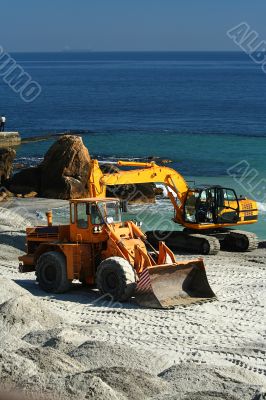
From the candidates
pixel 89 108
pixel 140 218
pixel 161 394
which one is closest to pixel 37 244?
pixel 161 394

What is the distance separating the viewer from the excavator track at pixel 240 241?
972 inches

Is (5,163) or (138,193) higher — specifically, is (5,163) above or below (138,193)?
above

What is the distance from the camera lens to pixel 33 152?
169 ft

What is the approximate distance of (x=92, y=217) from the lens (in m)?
17.6

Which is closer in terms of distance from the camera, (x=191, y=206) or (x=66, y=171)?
(x=191, y=206)

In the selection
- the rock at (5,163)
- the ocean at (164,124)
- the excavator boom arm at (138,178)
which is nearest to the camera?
the excavator boom arm at (138,178)

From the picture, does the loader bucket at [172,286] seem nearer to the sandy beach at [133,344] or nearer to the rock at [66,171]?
the sandy beach at [133,344]

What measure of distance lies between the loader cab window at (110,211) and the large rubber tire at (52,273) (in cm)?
125

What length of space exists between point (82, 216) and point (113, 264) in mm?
1412

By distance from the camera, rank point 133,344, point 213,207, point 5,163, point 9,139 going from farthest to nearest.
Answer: point 9,139
point 5,163
point 213,207
point 133,344

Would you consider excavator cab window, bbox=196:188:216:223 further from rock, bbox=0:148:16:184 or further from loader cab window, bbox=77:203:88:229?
rock, bbox=0:148:16:184

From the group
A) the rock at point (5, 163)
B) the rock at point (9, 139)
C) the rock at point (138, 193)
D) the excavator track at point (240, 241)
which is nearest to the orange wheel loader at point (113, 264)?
the excavator track at point (240, 241)

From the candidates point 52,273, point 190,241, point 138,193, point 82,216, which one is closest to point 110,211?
point 82,216

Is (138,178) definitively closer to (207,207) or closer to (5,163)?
(207,207)
